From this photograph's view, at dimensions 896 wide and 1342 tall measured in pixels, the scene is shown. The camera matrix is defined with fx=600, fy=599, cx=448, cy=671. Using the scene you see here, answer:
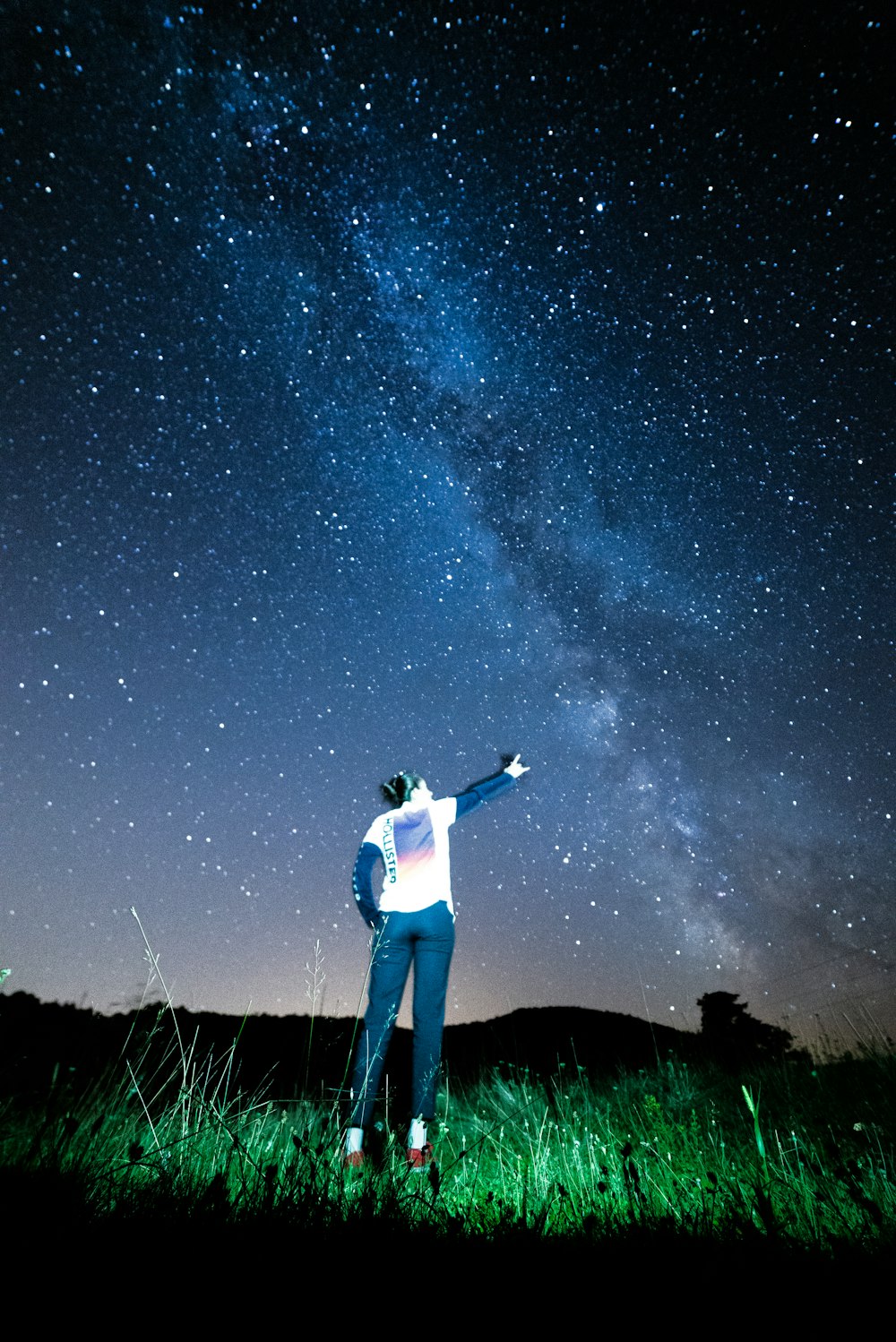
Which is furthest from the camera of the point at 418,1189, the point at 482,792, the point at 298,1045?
the point at 298,1045

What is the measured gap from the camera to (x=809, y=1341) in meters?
1.16

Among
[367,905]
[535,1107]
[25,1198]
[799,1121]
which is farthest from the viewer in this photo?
[535,1107]

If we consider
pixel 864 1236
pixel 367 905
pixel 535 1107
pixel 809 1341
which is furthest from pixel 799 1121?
pixel 809 1341

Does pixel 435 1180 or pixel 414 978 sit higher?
pixel 414 978

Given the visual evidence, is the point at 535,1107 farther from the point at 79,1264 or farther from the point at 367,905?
the point at 79,1264

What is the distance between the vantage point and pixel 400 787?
4707 mm

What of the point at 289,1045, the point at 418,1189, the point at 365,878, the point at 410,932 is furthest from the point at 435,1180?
the point at 289,1045

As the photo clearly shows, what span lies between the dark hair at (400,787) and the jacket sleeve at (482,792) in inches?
14.4

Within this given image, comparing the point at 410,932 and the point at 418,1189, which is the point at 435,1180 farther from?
the point at 410,932

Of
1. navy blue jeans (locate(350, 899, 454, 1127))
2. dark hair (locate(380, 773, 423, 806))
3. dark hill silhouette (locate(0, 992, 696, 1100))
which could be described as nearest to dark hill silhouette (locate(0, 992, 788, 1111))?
dark hill silhouette (locate(0, 992, 696, 1100))

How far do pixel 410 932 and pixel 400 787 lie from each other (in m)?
1.13

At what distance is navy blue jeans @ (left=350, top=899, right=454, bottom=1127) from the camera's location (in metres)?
3.48

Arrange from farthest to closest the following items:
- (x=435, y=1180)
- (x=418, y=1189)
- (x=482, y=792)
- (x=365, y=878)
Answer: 1. (x=482, y=792)
2. (x=365, y=878)
3. (x=418, y=1189)
4. (x=435, y=1180)

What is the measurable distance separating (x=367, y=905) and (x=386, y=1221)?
2.70 m
